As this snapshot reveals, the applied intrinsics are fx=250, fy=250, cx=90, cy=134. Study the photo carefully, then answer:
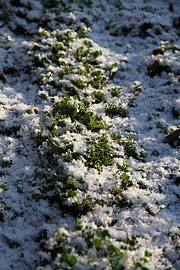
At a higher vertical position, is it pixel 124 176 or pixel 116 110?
pixel 116 110

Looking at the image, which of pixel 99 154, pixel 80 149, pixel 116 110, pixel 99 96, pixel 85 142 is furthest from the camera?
pixel 99 96

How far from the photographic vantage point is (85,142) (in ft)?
19.9

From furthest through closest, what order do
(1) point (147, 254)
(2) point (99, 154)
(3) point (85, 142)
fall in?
(3) point (85, 142) → (2) point (99, 154) → (1) point (147, 254)

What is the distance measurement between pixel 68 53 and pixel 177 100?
4092mm

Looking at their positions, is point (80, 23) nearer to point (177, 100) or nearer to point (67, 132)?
point (177, 100)

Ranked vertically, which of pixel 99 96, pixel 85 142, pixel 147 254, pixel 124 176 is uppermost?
pixel 99 96

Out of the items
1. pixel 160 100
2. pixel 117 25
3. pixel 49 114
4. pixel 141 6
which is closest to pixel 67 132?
pixel 49 114

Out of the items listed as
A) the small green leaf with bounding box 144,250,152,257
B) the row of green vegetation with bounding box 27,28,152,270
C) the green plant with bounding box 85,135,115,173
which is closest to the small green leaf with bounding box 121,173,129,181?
the row of green vegetation with bounding box 27,28,152,270

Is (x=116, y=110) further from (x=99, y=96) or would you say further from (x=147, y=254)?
(x=147, y=254)

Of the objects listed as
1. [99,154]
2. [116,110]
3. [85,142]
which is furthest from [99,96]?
[99,154]

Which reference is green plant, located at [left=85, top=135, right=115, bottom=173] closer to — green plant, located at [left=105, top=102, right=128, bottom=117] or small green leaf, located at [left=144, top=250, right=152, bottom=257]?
green plant, located at [left=105, top=102, right=128, bottom=117]

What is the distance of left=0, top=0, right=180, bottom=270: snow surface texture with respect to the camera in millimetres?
4324

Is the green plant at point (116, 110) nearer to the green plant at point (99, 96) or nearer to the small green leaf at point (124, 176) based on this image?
the green plant at point (99, 96)

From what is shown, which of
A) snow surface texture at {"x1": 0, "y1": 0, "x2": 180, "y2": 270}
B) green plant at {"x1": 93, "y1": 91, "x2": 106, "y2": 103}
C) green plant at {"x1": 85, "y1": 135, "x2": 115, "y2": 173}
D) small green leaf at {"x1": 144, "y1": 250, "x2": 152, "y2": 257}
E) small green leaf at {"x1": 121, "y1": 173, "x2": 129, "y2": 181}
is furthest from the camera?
green plant at {"x1": 93, "y1": 91, "x2": 106, "y2": 103}
